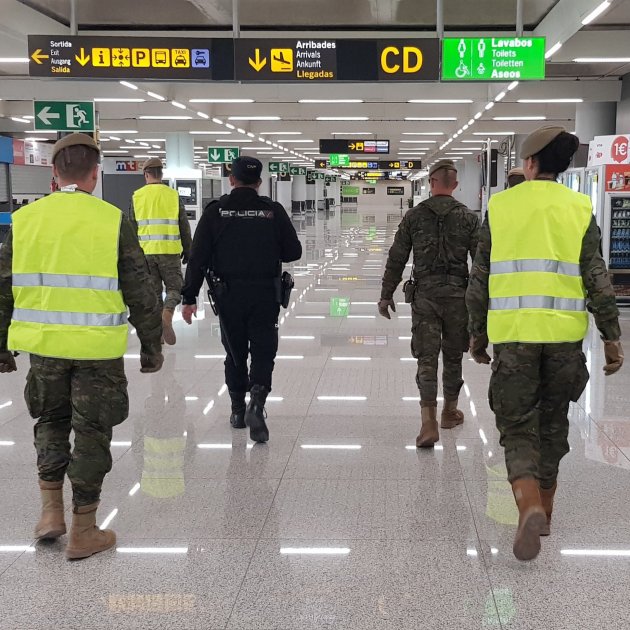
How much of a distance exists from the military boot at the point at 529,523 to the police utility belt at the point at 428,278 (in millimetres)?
1858

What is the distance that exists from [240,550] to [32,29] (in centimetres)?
921

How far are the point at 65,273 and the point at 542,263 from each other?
77.3 inches

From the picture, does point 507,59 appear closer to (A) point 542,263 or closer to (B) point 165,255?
(B) point 165,255

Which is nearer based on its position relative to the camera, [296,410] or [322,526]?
[322,526]

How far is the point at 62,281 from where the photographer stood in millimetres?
3537

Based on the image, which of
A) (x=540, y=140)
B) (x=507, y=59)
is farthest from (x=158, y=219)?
(x=540, y=140)

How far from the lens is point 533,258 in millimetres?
3588

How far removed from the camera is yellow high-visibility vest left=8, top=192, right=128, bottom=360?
3.52 m

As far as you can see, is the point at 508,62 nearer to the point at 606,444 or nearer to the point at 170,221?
the point at 170,221

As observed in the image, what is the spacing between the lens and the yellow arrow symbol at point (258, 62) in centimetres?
939

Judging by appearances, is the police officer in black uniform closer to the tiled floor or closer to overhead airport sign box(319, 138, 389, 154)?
the tiled floor

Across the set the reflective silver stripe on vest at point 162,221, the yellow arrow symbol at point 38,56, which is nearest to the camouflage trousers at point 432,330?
the reflective silver stripe on vest at point 162,221

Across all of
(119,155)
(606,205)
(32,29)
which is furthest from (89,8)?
(119,155)

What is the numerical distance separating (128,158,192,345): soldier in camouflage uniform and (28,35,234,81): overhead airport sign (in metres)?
1.29
